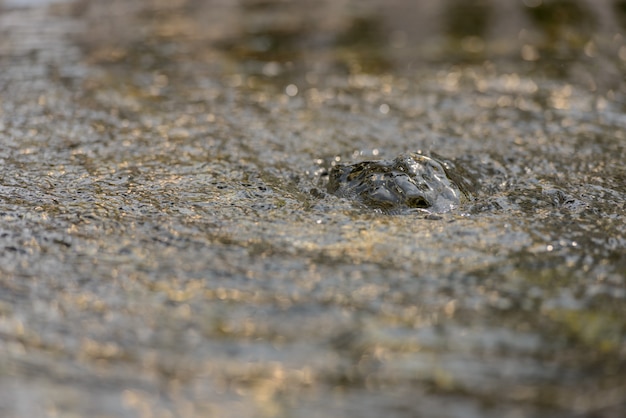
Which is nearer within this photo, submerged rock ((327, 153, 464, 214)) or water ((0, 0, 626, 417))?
water ((0, 0, 626, 417))

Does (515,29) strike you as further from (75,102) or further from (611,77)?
(75,102)

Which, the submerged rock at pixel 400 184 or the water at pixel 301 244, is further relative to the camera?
the submerged rock at pixel 400 184

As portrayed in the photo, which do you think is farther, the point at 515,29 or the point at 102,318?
the point at 515,29

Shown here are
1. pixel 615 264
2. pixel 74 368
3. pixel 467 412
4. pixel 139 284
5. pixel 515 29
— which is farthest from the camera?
pixel 515 29

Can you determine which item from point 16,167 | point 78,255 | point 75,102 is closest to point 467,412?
point 78,255

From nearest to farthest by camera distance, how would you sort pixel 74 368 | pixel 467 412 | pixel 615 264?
1. pixel 467 412
2. pixel 74 368
3. pixel 615 264
